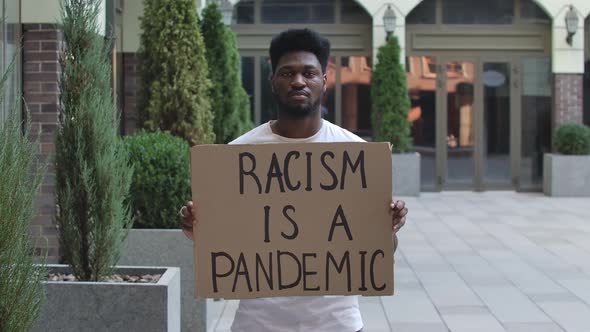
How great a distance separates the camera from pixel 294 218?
2.88m

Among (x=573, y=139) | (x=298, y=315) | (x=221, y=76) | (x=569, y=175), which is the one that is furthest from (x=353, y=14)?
(x=298, y=315)

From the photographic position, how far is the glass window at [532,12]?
17812 mm

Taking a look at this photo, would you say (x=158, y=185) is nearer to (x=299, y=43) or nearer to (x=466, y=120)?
(x=299, y=43)

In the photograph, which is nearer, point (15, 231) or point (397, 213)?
point (15, 231)

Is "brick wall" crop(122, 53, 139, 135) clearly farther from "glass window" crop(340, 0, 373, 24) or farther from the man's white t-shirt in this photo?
the man's white t-shirt

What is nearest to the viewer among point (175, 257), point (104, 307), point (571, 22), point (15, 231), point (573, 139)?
point (15, 231)

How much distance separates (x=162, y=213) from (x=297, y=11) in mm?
12268

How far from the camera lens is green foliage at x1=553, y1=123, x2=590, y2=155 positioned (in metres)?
16.4

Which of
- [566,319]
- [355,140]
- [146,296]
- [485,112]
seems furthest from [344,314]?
[485,112]

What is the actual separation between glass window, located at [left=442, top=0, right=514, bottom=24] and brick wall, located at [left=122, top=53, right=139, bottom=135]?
323 inches

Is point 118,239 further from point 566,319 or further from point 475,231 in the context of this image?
point 475,231

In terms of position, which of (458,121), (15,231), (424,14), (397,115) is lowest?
(15,231)

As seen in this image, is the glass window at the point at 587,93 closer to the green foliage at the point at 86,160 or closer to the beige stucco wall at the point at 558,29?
the beige stucco wall at the point at 558,29

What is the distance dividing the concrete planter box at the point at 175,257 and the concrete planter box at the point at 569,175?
1200cm
